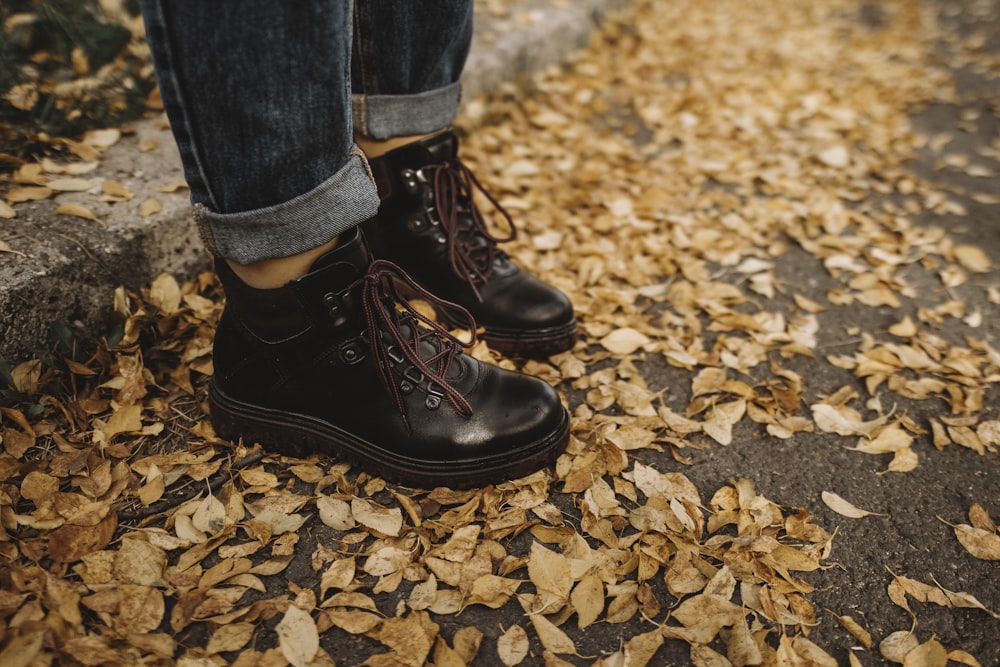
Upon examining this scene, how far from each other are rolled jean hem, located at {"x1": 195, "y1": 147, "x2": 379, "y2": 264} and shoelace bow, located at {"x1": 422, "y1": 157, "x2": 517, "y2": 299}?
0.47 metres

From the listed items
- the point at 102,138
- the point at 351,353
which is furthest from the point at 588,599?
the point at 102,138

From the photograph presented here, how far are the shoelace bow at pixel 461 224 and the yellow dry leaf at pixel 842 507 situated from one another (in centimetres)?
92

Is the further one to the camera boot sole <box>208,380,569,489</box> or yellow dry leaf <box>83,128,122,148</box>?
yellow dry leaf <box>83,128,122,148</box>

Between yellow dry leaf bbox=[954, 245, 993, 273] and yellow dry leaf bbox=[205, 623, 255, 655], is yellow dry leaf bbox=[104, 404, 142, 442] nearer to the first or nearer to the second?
yellow dry leaf bbox=[205, 623, 255, 655]

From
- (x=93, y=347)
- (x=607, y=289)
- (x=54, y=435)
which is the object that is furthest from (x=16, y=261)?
(x=607, y=289)

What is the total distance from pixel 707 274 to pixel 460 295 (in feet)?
2.94

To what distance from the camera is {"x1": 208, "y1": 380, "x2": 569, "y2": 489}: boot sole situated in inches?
48.9

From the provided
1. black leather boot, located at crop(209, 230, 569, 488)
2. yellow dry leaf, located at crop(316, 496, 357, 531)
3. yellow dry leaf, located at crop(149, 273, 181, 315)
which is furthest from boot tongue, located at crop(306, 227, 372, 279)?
yellow dry leaf, located at crop(149, 273, 181, 315)

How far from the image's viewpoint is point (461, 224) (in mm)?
1612

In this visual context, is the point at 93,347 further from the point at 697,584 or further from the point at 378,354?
the point at 697,584

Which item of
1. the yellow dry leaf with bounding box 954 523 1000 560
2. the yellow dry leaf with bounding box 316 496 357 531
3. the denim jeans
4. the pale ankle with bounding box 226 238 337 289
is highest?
the denim jeans

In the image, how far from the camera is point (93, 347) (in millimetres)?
1446

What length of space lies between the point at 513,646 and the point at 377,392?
1.74 ft

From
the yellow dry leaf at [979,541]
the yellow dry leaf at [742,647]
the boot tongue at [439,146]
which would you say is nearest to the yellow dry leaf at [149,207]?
the boot tongue at [439,146]
